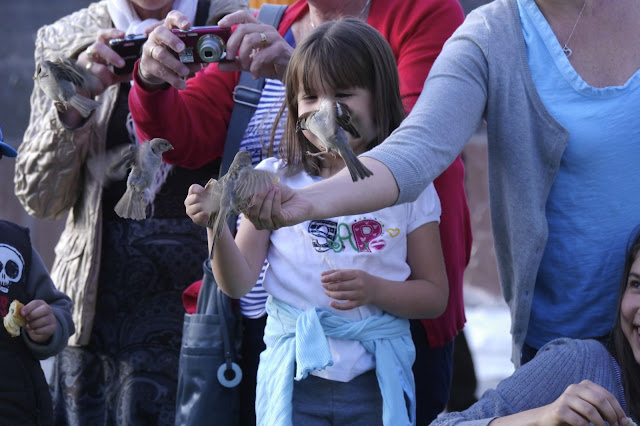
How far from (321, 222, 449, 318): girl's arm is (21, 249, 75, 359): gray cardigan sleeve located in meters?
0.94

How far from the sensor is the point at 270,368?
7.61 feet

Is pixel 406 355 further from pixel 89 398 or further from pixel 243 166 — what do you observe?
pixel 89 398

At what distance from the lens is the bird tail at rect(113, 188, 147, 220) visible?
221cm

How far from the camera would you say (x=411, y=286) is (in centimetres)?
237

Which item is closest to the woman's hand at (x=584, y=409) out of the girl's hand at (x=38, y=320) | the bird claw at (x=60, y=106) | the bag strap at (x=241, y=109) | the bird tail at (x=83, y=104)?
the bag strap at (x=241, y=109)

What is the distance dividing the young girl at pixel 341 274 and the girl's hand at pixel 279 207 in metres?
0.44

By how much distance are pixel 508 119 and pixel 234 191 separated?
733 mm

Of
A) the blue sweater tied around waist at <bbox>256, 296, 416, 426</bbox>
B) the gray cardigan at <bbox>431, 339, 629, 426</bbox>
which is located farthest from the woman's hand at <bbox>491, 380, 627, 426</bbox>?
the blue sweater tied around waist at <bbox>256, 296, 416, 426</bbox>

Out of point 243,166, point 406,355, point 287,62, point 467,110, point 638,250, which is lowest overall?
point 406,355

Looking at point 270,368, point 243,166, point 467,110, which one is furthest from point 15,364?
point 467,110

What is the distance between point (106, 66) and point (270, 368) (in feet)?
3.75

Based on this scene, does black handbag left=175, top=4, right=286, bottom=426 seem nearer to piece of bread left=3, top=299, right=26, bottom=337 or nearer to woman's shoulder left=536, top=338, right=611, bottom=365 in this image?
piece of bread left=3, top=299, right=26, bottom=337

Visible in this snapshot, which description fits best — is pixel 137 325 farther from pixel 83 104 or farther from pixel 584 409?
pixel 584 409

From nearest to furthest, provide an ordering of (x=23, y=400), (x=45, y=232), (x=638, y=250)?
(x=638, y=250)
(x=23, y=400)
(x=45, y=232)
